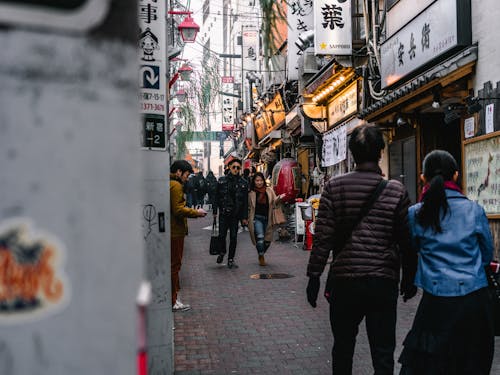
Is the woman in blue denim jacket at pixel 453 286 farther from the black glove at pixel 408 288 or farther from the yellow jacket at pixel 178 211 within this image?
the yellow jacket at pixel 178 211

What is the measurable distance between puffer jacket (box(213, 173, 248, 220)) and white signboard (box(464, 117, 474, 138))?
4324 mm

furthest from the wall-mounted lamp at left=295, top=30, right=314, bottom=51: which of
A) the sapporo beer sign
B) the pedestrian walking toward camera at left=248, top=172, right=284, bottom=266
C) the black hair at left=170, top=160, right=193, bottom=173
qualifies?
the sapporo beer sign

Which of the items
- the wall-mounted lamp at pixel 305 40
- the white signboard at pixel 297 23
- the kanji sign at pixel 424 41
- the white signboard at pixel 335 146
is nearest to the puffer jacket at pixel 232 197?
the kanji sign at pixel 424 41

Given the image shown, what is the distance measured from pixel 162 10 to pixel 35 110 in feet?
11.5

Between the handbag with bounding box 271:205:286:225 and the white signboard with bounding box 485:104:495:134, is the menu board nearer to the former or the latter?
the white signboard with bounding box 485:104:495:134

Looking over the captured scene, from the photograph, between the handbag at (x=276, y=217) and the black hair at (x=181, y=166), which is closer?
the black hair at (x=181, y=166)

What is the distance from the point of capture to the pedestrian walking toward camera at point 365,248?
3.58 meters

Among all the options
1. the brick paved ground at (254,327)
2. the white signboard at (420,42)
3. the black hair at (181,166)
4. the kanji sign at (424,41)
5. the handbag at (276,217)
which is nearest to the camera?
the brick paved ground at (254,327)

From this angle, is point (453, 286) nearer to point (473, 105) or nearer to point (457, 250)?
point (457, 250)

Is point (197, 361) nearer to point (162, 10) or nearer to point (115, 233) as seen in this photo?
point (162, 10)

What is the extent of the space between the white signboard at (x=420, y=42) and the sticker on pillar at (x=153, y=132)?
20.2 ft

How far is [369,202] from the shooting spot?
3.61 meters

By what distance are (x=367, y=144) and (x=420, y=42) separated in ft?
24.7

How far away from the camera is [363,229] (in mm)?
3588
